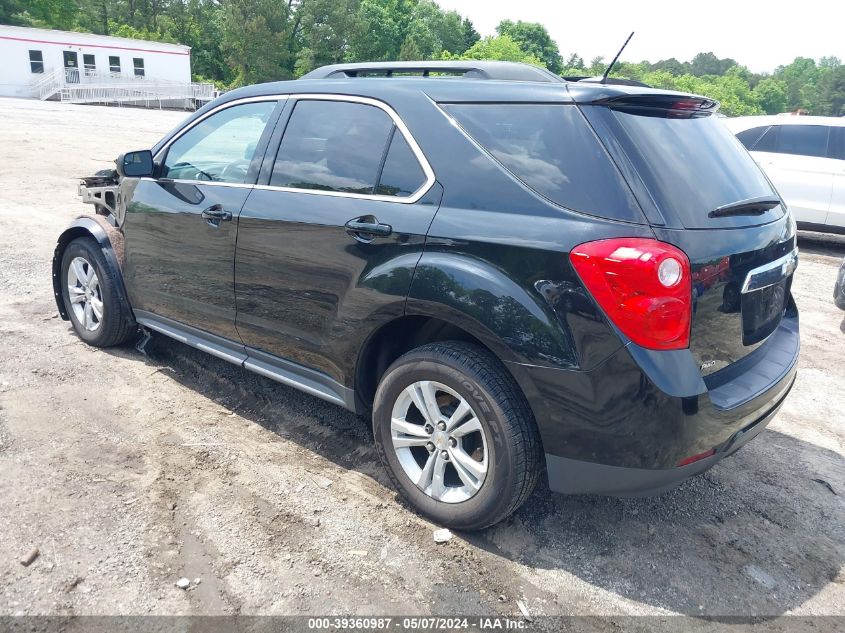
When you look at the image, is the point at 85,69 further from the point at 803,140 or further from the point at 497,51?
the point at 803,140

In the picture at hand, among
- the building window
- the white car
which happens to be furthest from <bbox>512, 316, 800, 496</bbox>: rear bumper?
the building window

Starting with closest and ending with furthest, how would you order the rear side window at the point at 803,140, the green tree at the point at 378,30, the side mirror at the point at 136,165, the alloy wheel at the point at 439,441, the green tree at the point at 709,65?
the alloy wheel at the point at 439,441, the side mirror at the point at 136,165, the rear side window at the point at 803,140, the green tree at the point at 378,30, the green tree at the point at 709,65

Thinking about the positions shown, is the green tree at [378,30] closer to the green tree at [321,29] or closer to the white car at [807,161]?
the green tree at [321,29]

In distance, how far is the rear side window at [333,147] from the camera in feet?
10.3

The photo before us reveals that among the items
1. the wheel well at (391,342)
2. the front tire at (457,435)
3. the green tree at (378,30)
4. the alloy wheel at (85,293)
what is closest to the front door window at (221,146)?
the alloy wheel at (85,293)

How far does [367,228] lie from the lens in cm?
298

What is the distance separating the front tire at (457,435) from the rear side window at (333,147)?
90cm

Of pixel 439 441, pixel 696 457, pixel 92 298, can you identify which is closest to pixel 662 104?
pixel 696 457

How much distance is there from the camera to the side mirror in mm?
4109

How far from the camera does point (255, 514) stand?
10.0 feet

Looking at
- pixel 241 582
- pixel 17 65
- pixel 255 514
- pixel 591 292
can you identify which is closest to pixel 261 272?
pixel 255 514

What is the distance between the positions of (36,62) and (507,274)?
50.0m

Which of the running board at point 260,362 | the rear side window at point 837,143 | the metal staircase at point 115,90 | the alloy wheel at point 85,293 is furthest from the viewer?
the metal staircase at point 115,90

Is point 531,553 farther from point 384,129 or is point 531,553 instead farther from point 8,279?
point 8,279
